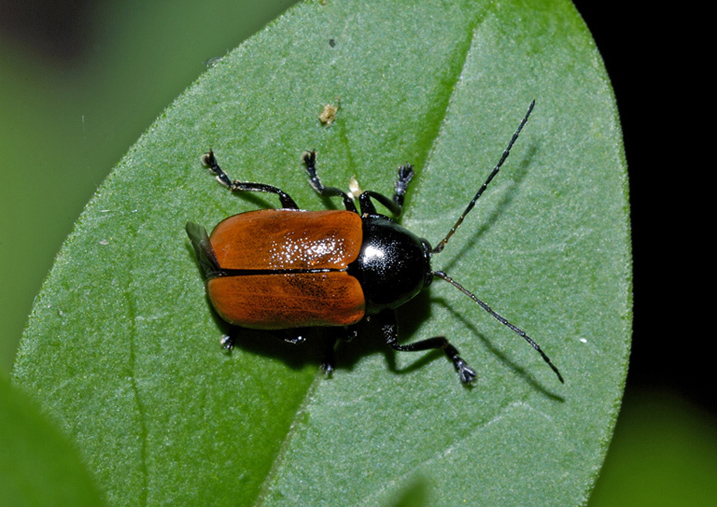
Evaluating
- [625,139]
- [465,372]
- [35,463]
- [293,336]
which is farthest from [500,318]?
[35,463]

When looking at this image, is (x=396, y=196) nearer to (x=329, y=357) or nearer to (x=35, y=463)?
(x=329, y=357)

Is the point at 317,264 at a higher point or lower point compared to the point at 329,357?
higher

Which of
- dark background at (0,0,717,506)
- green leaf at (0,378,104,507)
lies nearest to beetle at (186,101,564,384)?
dark background at (0,0,717,506)

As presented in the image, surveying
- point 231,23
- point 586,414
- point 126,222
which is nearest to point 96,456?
point 126,222

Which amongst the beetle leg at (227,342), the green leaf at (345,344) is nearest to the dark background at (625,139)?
the green leaf at (345,344)

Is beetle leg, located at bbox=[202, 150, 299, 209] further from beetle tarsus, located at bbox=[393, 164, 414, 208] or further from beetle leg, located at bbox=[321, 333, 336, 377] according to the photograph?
beetle leg, located at bbox=[321, 333, 336, 377]

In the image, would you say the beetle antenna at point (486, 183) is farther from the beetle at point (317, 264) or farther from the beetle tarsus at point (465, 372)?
the beetle tarsus at point (465, 372)

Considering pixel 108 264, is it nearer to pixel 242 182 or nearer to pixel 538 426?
pixel 242 182

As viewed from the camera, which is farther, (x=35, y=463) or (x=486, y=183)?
(x=486, y=183)
